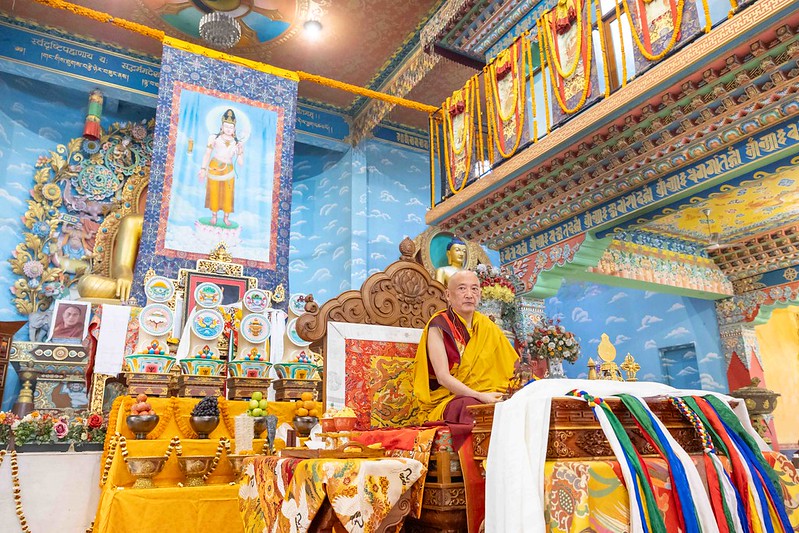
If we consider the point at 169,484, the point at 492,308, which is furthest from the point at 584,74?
the point at 169,484

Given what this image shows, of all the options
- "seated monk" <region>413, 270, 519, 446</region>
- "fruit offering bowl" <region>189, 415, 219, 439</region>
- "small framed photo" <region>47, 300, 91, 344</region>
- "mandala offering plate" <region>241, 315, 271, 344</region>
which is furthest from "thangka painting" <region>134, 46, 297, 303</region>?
"seated monk" <region>413, 270, 519, 446</region>

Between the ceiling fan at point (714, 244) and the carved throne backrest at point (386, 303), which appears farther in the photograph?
the ceiling fan at point (714, 244)

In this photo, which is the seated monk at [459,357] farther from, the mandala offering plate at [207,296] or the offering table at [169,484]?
the mandala offering plate at [207,296]

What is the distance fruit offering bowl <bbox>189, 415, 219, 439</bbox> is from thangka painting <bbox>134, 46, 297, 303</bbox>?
4.14 meters

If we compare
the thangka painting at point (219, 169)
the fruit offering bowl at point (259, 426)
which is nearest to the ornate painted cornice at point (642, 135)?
the thangka painting at point (219, 169)

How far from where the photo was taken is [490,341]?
3.03 metres

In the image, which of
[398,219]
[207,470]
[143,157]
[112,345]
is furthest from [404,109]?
[207,470]

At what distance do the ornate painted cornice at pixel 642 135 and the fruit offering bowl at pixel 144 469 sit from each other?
166 inches

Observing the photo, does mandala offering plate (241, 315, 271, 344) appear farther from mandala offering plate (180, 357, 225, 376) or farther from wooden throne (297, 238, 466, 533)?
wooden throne (297, 238, 466, 533)

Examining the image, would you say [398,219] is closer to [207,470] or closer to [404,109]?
[404,109]

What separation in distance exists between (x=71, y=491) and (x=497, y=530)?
3.31m

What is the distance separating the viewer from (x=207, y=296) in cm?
488

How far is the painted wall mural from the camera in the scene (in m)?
7.99

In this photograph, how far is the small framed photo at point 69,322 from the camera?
816 centimetres
